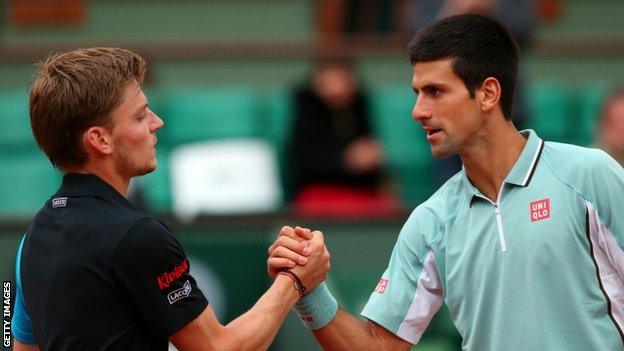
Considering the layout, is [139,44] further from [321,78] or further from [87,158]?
[87,158]

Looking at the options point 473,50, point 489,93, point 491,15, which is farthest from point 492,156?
point 491,15

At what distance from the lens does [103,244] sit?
3875mm

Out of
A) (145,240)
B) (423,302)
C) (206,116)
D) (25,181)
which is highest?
(145,240)

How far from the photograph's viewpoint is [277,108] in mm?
9391

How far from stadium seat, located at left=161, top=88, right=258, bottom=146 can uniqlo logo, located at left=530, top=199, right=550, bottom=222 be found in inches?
197

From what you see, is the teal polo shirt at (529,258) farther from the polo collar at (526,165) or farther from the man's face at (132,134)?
the man's face at (132,134)

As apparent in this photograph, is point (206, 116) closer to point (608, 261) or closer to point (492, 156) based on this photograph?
point (492, 156)

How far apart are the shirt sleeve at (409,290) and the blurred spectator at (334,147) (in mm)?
3817

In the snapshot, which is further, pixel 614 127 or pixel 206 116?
pixel 206 116

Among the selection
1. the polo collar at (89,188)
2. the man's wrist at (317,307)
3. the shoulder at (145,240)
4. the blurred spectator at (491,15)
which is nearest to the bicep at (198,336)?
the shoulder at (145,240)

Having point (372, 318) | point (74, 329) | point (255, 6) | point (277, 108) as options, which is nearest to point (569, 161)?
point (372, 318)

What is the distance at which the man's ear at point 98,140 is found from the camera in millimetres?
4008

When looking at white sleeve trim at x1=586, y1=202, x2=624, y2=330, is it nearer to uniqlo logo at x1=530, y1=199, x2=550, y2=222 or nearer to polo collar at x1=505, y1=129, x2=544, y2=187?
uniqlo logo at x1=530, y1=199, x2=550, y2=222

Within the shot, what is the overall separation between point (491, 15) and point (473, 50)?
276 centimetres
